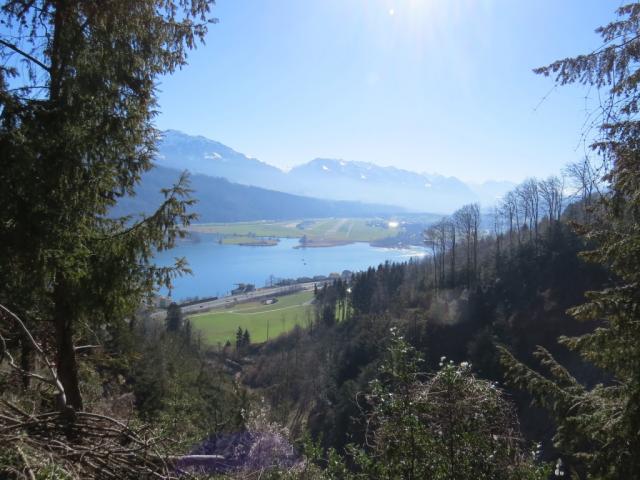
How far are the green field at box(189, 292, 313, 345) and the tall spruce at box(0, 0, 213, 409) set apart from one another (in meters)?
44.1

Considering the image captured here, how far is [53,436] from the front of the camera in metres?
2.54

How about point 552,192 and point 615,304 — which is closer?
point 615,304

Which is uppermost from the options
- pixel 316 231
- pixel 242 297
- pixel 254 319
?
pixel 316 231

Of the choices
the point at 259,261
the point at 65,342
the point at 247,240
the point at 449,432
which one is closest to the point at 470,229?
the point at 449,432

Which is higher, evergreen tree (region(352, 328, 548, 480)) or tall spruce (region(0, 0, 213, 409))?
tall spruce (region(0, 0, 213, 409))

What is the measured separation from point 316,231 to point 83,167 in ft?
536

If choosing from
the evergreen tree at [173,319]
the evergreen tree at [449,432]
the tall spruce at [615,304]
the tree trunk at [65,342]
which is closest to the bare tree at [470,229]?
the evergreen tree at [173,319]

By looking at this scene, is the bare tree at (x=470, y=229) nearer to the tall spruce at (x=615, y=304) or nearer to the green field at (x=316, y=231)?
the tall spruce at (x=615, y=304)

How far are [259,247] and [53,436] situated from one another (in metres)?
124

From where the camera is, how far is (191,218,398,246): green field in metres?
148

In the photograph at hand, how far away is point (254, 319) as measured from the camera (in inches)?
2156

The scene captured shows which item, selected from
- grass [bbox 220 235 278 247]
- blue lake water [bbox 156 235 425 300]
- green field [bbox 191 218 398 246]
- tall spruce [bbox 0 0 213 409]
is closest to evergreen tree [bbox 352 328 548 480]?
tall spruce [bbox 0 0 213 409]

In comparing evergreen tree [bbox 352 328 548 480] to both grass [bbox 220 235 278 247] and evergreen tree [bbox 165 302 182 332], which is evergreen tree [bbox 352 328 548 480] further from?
grass [bbox 220 235 278 247]

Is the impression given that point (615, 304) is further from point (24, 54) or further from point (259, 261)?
point (259, 261)
